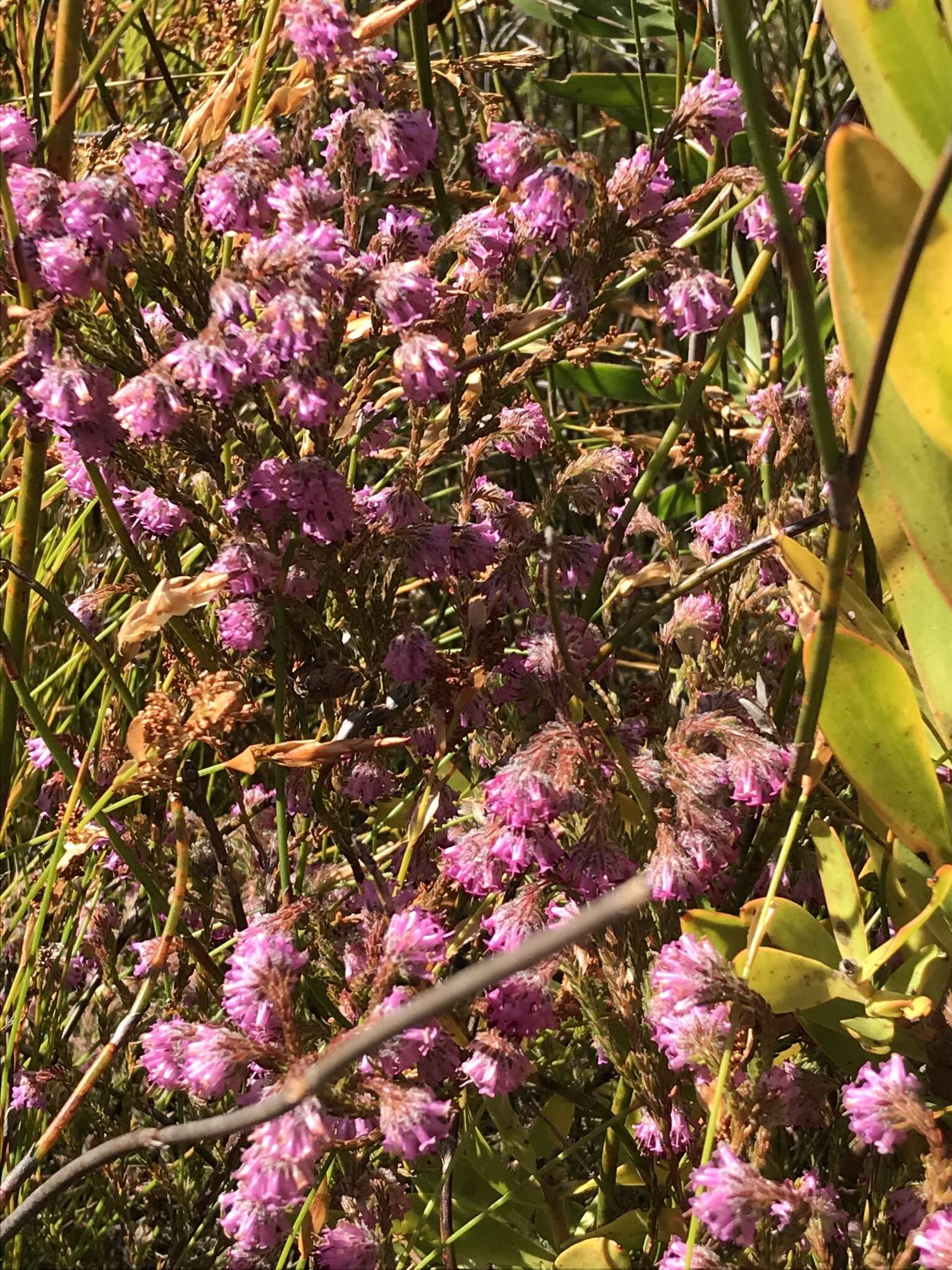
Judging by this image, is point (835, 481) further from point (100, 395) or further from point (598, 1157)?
point (598, 1157)

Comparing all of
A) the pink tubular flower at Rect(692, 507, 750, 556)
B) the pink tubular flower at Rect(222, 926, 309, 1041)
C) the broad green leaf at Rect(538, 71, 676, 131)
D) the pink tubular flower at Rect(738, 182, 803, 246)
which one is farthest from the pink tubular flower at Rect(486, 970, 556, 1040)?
the broad green leaf at Rect(538, 71, 676, 131)

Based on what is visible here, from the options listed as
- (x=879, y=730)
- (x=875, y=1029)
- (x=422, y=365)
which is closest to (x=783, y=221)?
(x=422, y=365)

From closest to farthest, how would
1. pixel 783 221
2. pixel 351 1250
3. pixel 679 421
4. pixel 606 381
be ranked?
pixel 783 221 → pixel 351 1250 → pixel 679 421 → pixel 606 381

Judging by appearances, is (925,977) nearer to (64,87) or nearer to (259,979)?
(259,979)

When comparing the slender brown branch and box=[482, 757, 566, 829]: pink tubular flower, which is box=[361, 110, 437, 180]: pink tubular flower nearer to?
box=[482, 757, 566, 829]: pink tubular flower

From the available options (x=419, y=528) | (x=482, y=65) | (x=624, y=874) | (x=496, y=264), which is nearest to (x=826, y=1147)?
(x=624, y=874)

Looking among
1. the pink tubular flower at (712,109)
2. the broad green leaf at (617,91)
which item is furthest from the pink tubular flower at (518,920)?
the broad green leaf at (617,91)
